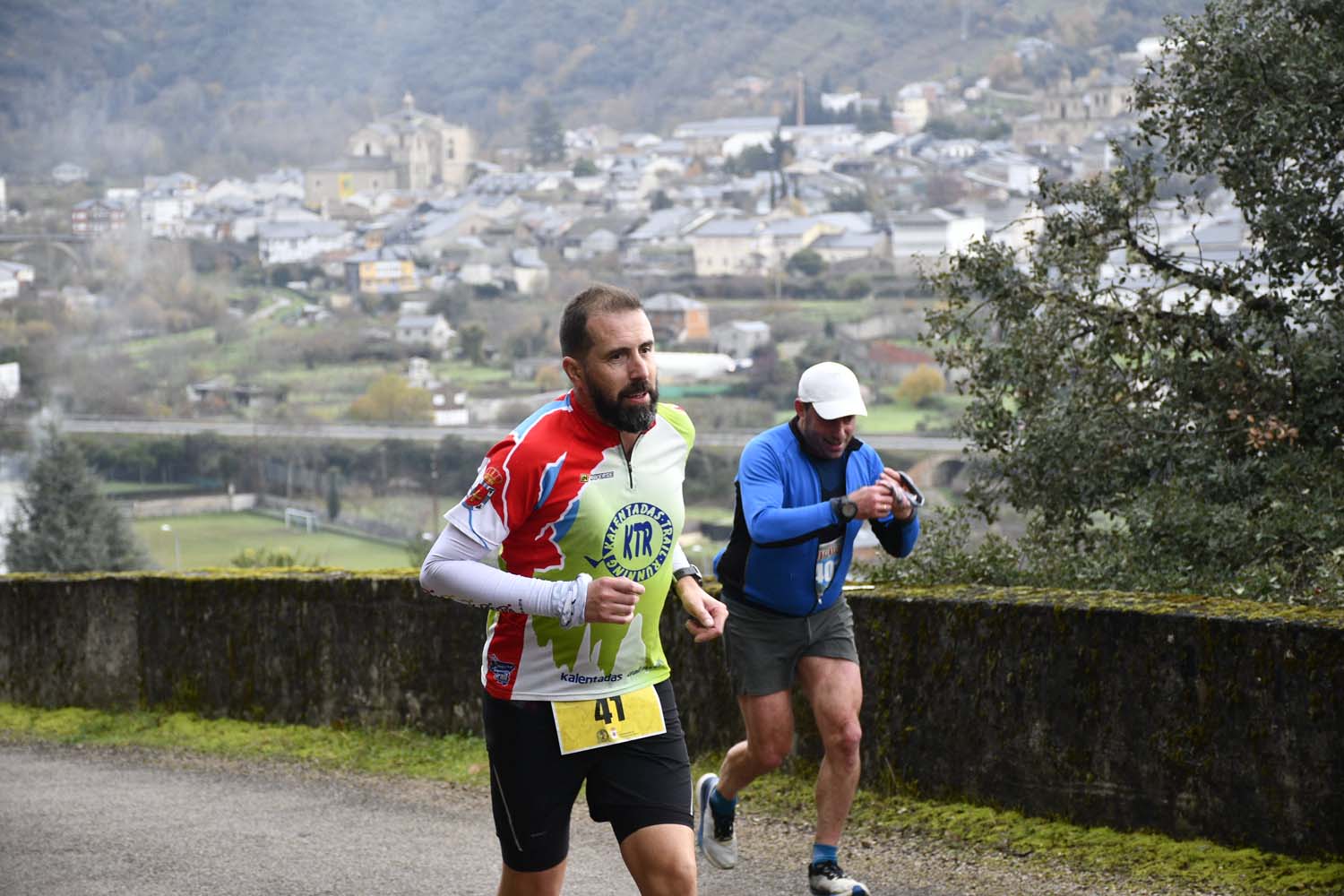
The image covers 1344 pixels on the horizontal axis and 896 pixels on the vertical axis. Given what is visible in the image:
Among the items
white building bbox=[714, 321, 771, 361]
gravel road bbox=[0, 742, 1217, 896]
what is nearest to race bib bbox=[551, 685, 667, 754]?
gravel road bbox=[0, 742, 1217, 896]

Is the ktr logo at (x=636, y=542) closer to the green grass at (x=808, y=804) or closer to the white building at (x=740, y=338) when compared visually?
the green grass at (x=808, y=804)

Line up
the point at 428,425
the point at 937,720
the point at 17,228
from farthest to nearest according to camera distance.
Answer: the point at 17,228
the point at 428,425
the point at 937,720

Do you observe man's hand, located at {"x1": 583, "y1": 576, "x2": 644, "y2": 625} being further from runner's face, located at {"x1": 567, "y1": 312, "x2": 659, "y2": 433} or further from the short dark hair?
the short dark hair

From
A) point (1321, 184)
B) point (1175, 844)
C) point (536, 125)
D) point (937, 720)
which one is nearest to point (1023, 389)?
point (1321, 184)

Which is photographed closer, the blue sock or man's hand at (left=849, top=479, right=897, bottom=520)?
man's hand at (left=849, top=479, right=897, bottom=520)

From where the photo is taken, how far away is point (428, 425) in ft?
347

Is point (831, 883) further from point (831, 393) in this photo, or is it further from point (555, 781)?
point (555, 781)

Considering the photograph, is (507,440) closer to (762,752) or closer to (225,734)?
(762,752)

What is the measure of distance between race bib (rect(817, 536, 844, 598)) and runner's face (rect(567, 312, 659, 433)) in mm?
1744

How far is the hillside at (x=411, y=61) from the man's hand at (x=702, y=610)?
16428cm

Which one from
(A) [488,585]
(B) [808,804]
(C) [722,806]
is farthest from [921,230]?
(A) [488,585]

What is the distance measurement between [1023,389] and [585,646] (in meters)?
8.79

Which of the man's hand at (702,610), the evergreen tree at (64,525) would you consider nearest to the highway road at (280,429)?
the evergreen tree at (64,525)

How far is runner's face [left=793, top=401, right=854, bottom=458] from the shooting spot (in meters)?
5.26
